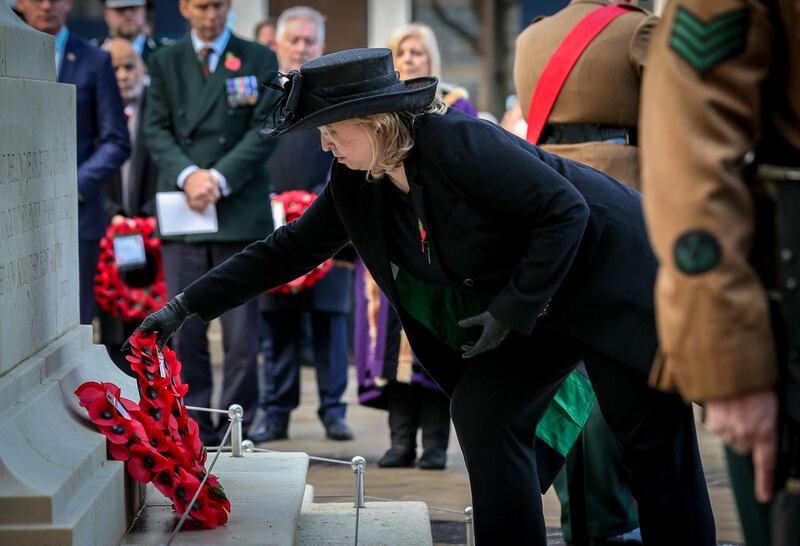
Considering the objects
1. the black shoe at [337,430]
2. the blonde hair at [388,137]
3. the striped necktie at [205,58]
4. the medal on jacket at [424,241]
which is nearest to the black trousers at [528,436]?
the medal on jacket at [424,241]

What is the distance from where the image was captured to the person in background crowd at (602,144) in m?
4.82

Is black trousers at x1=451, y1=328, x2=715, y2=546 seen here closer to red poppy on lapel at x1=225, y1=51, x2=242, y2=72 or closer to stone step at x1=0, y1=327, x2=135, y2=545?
stone step at x1=0, y1=327, x2=135, y2=545

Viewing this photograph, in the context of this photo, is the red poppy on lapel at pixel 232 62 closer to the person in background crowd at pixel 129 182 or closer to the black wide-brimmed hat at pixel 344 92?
the person in background crowd at pixel 129 182

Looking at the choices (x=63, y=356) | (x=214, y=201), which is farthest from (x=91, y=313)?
(x=63, y=356)

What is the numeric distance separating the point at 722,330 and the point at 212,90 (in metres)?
4.82

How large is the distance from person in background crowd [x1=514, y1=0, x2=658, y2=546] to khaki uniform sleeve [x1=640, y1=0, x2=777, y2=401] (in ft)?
8.00

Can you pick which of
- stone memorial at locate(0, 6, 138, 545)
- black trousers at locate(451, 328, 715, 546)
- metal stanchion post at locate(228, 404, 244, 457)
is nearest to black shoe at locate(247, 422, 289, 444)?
metal stanchion post at locate(228, 404, 244, 457)

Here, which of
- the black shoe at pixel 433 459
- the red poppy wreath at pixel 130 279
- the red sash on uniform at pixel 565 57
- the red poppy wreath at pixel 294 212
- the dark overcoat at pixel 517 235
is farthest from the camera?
the red poppy wreath at pixel 130 279

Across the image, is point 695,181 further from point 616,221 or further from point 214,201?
point 214,201

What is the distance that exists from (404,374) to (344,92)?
331 centimetres

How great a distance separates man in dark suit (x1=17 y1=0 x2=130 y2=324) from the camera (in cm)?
705

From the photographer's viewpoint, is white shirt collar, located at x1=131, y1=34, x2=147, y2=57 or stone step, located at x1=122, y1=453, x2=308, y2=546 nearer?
stone step, located at x1=122, y1=453, x2=308, y2=546

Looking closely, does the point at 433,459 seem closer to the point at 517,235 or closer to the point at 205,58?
the point at 205,58

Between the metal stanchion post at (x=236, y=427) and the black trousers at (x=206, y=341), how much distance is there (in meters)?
1.61
